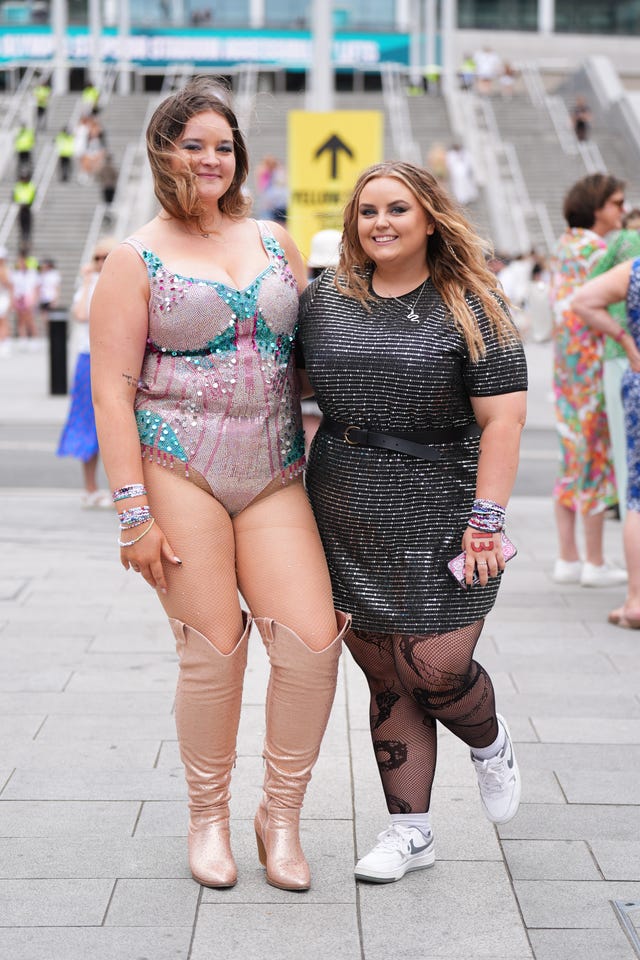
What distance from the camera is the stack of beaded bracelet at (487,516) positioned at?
3.26m

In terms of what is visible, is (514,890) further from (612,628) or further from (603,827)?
(612,628)

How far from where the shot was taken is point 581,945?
3.04 metres

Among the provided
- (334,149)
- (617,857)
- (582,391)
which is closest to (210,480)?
(617,857)

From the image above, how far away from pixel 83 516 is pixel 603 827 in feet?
17.8

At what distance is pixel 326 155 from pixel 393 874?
32.1 ft

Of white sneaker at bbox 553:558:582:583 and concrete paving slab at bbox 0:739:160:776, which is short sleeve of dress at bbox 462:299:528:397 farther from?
white sneaker at bbox 553:558:582:583

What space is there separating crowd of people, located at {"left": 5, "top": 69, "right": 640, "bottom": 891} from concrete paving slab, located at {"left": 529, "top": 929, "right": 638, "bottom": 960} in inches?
17.3

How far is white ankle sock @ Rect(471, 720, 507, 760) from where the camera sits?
3512mm

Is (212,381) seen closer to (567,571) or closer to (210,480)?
(210,480)

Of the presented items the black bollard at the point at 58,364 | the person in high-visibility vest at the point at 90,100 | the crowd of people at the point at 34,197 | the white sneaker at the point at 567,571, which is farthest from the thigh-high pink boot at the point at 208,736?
the person in high-visibility vest at the point at 90,100

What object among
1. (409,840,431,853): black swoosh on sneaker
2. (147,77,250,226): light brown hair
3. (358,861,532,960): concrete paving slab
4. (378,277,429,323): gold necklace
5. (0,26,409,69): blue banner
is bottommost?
(358,861,532,960): concrete paving slab

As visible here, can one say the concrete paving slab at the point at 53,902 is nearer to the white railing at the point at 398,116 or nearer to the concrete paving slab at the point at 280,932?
the concrete paving slab at the point at 280,932

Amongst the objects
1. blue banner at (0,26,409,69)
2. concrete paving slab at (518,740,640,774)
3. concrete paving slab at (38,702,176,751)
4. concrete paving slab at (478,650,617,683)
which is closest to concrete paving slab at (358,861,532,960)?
concrete paving slab at (518,740,640,774)

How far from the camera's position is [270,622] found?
130 inches
